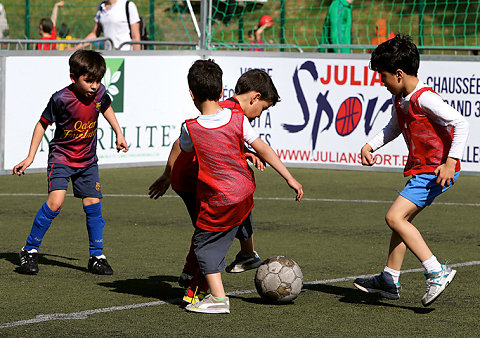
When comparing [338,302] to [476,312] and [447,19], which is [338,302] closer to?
[476,312]

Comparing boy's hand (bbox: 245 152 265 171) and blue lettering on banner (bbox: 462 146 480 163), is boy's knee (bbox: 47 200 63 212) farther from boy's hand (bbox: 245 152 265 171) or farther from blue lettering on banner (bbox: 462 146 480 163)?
blue lettering on banner (bbox: 462 146 480 163)

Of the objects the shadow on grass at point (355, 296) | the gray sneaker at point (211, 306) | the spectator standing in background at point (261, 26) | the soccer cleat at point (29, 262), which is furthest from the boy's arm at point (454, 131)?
the spectator standing in background at point (261, 26)

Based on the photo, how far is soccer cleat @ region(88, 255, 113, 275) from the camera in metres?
7.30

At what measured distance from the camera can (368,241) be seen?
8.88 meters

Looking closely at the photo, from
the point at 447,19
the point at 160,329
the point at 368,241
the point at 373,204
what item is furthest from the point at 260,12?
the point at 160,329

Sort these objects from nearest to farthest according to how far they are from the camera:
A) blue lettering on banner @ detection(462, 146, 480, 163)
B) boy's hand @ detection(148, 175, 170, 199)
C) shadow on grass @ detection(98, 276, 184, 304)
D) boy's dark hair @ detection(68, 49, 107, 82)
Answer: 1. boy's hand @ detection(148, 175, 170, 199)
2. shadow on grass @ detection(98, 276, 184, 304)
3. boy's dark hair @ detection(68, 49, 107, 82)
4. blue lettering on banner @ detection(462, 146, 480, 163)

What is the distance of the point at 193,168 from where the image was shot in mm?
6449

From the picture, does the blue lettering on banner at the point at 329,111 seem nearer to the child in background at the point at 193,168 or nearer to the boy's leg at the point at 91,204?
the boy's leg at the point at 91,204

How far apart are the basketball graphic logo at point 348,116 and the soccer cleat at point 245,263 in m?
6.77

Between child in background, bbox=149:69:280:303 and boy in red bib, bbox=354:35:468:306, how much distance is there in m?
0.81

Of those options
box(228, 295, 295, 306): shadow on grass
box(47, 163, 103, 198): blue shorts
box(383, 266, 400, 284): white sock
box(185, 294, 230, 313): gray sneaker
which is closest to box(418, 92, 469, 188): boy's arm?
box(383, 266, 400, 284): white sock

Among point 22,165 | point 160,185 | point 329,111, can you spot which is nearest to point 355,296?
point 160,185

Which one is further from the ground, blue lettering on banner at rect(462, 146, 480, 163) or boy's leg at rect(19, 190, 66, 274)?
boy's leg at rect(19, 190, 66, 274)

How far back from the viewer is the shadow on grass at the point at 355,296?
249 inches
